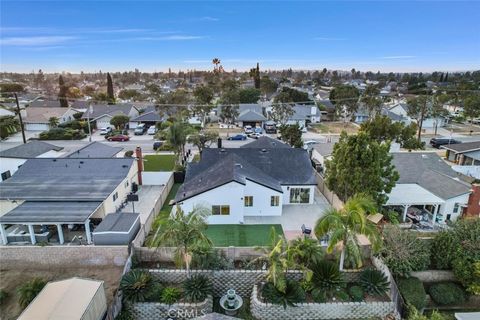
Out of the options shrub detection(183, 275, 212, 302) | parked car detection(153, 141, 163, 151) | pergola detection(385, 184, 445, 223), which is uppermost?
pergola detection(385, 184, 445, 223)

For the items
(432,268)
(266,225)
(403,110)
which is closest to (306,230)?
(266,225)

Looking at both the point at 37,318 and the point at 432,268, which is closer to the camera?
the point at 37,318

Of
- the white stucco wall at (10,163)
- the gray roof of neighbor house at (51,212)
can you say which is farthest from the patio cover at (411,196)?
the white stucco wall at (10,163)

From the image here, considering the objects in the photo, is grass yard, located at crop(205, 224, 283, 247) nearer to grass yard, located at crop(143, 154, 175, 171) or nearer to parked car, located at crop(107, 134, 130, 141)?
grass yard, located at crop(143, 154, 175, 171)

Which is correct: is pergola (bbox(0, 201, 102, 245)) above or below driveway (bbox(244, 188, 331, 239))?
above

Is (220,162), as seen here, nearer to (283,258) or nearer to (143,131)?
(283,258)

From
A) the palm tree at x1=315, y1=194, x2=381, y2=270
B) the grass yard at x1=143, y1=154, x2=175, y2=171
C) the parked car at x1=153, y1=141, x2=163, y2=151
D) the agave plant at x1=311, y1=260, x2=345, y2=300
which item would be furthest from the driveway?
the parked car at x1=153, y1=141, x2=163, y2=151
